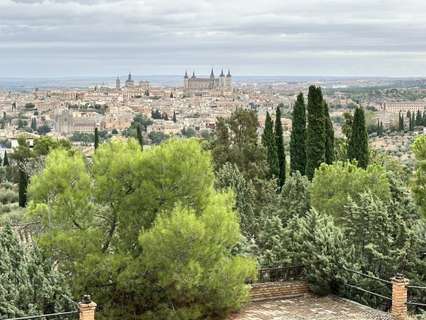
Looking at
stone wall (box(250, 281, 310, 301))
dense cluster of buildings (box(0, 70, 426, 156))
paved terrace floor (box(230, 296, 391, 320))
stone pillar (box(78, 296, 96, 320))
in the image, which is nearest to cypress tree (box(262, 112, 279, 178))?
stone wall (box(250, 281, 310, 301))

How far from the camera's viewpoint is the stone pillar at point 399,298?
40.2 feet

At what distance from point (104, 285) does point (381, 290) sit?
17.8 ft

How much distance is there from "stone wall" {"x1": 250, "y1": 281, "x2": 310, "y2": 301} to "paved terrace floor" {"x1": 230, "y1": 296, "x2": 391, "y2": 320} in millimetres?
160

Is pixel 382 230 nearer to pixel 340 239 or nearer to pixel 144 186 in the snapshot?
pixel 340 239

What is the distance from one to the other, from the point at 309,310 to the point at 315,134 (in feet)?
41.6

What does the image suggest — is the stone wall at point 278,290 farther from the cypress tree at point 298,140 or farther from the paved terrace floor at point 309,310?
the cypress tree at point 298,140

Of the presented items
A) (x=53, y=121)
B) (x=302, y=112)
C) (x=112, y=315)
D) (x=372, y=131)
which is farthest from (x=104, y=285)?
(x=53, y=121)

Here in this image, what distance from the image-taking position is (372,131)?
312 feet

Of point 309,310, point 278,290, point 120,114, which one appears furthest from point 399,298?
point 120,114

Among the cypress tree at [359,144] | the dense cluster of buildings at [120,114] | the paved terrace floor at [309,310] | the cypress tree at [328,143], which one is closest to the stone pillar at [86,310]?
the paved terrace floor at [309,310]

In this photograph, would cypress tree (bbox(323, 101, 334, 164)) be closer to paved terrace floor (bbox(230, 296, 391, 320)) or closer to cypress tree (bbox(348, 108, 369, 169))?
cypress tree (bbox(348, 108, 369, 169))

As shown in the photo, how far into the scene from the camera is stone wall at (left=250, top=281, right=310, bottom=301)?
13.8m

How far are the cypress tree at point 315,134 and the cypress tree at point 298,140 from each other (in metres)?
0.96

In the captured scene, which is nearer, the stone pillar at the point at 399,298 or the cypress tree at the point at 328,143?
the stone pillar at the point at 399,298
